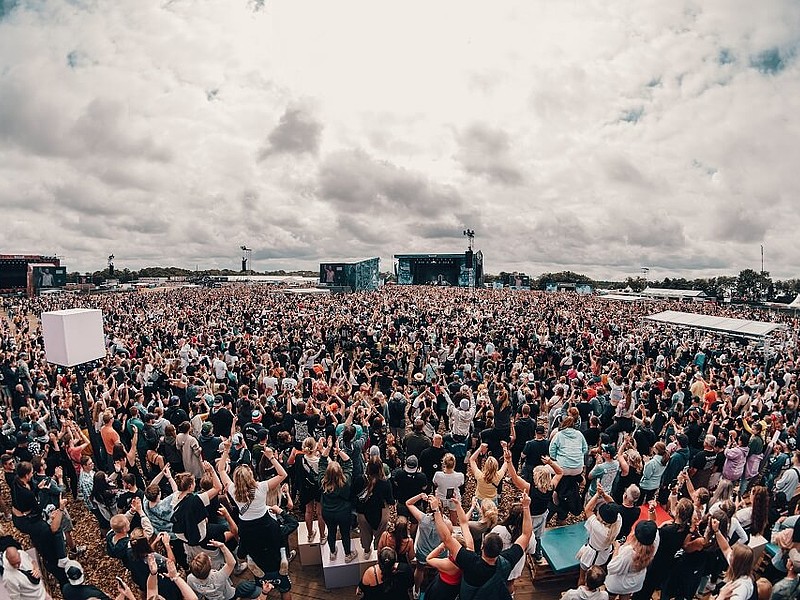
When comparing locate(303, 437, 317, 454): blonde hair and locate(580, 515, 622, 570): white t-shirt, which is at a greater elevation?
locate(303, 437, 317, 454): blonde hair

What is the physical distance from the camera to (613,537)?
12.5ft

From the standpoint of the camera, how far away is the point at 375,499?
4.44 m

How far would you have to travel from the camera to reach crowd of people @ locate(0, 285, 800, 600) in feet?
11.3

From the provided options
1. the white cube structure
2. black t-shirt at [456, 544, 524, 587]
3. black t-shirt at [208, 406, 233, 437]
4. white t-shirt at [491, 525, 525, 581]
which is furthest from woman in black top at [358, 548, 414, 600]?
the white cube structure

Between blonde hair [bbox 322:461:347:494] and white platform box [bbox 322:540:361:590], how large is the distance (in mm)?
919

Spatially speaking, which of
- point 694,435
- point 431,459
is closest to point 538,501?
point 431,459

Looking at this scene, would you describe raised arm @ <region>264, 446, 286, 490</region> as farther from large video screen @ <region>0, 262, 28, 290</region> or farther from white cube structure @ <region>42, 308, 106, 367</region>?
large video screen @ <region>0, 262, 28, 290</region>

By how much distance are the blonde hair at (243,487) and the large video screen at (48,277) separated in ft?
233

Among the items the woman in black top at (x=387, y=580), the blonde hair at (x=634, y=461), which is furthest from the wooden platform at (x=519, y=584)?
the woman in black top at (x=387, y=580)

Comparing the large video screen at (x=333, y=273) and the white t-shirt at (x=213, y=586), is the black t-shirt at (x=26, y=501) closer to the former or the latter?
the white t-shirt at (x=213, y=586)

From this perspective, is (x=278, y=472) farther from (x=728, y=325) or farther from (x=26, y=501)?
(x=728, y=325)

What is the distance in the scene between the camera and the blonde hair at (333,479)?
4215 millimetres

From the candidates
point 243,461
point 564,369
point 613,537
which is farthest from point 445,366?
point 613,537

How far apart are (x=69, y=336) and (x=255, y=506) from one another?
15.0 feet
